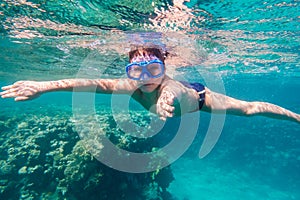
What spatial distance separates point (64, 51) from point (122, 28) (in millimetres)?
7877

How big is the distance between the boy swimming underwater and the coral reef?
5.54m

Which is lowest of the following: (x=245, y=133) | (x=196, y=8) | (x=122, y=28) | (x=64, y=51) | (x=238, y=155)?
(x=238, y=155)

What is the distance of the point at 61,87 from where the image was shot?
4.34m

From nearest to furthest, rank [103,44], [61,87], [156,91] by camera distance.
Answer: [61,87] < [156,91] < [103,44]

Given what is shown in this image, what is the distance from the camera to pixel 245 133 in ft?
77.6

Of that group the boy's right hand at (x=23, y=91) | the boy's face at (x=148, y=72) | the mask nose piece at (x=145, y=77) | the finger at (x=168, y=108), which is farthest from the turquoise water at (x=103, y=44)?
the finger at (x=168, y=108)

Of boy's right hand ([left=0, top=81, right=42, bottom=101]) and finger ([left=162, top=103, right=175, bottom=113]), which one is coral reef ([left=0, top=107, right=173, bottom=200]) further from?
finger ([left=162, top=103, right=175, bottom=113])

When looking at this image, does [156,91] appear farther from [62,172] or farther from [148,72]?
[62,172]

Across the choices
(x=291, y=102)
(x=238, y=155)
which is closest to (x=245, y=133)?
(x=238, y=155)

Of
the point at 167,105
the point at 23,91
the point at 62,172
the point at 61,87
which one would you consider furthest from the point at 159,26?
the point at 62,172

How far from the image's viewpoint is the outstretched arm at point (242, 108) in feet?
18.2

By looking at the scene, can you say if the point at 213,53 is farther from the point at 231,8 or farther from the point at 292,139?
the point at 292,139

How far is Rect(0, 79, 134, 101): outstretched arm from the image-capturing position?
153 inches

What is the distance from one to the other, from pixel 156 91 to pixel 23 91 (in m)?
2.57
